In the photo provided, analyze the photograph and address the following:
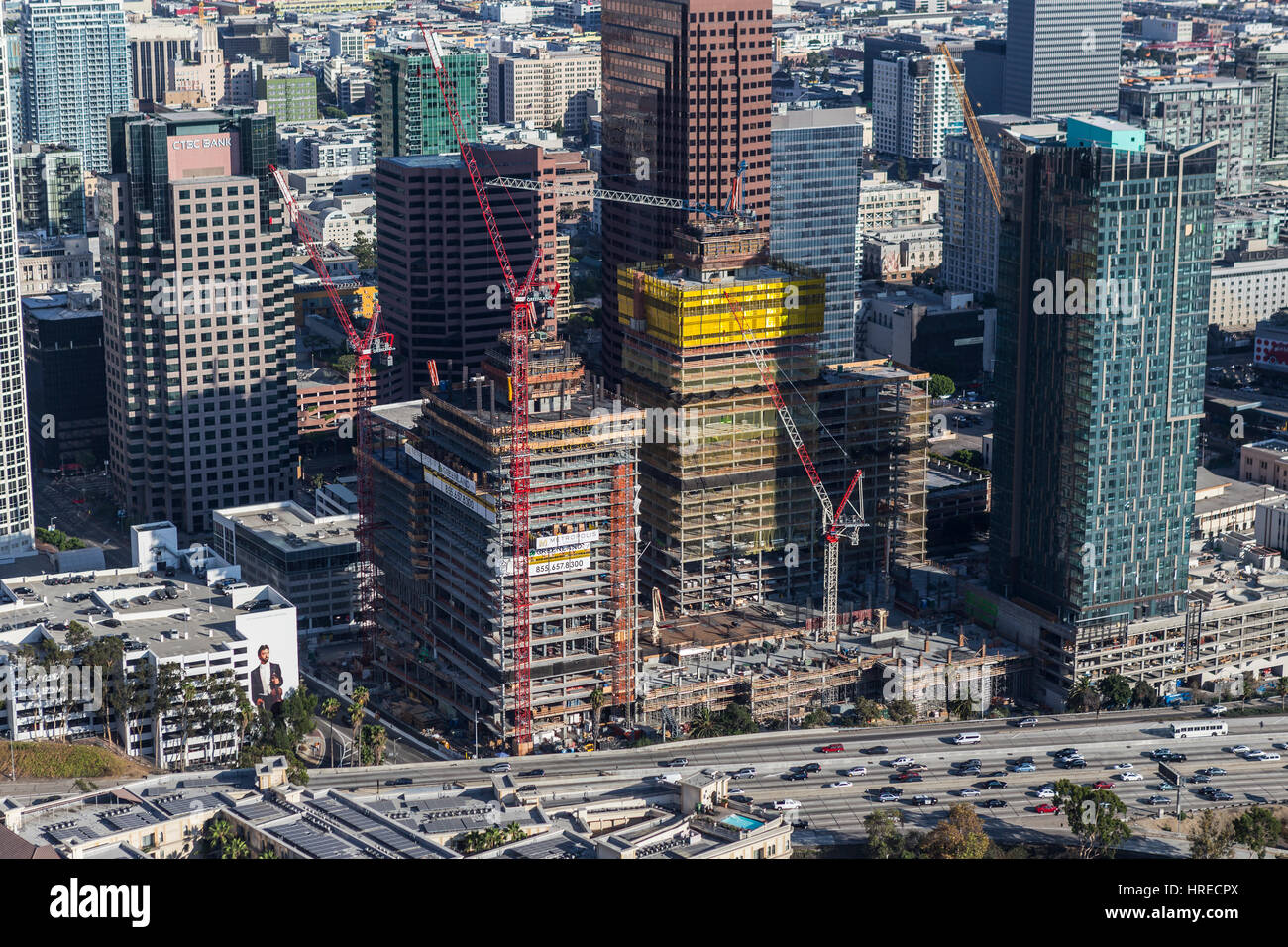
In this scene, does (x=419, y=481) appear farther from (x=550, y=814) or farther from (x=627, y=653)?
(x=550, y=814)

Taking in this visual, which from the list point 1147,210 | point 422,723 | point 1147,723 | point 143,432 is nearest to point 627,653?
point 422,723

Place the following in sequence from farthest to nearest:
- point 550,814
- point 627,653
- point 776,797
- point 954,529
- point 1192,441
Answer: point 954,529 → point 1192,441 → point 627,653 → point 776,797 → point 550,814

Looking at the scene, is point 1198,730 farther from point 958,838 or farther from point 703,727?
point 703,727

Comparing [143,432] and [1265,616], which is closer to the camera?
[1265,616]

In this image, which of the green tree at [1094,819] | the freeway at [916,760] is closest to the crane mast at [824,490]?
the freeway at [916,760]

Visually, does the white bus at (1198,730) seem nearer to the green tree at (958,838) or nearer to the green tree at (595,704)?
the green tree at (958,838)

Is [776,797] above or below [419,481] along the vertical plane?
below

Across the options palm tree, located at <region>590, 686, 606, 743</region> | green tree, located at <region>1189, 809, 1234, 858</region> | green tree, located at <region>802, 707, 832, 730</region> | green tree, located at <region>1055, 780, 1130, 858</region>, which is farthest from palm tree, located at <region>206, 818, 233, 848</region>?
green tree, located at <region>1189, 809, 1234, 858</region>
